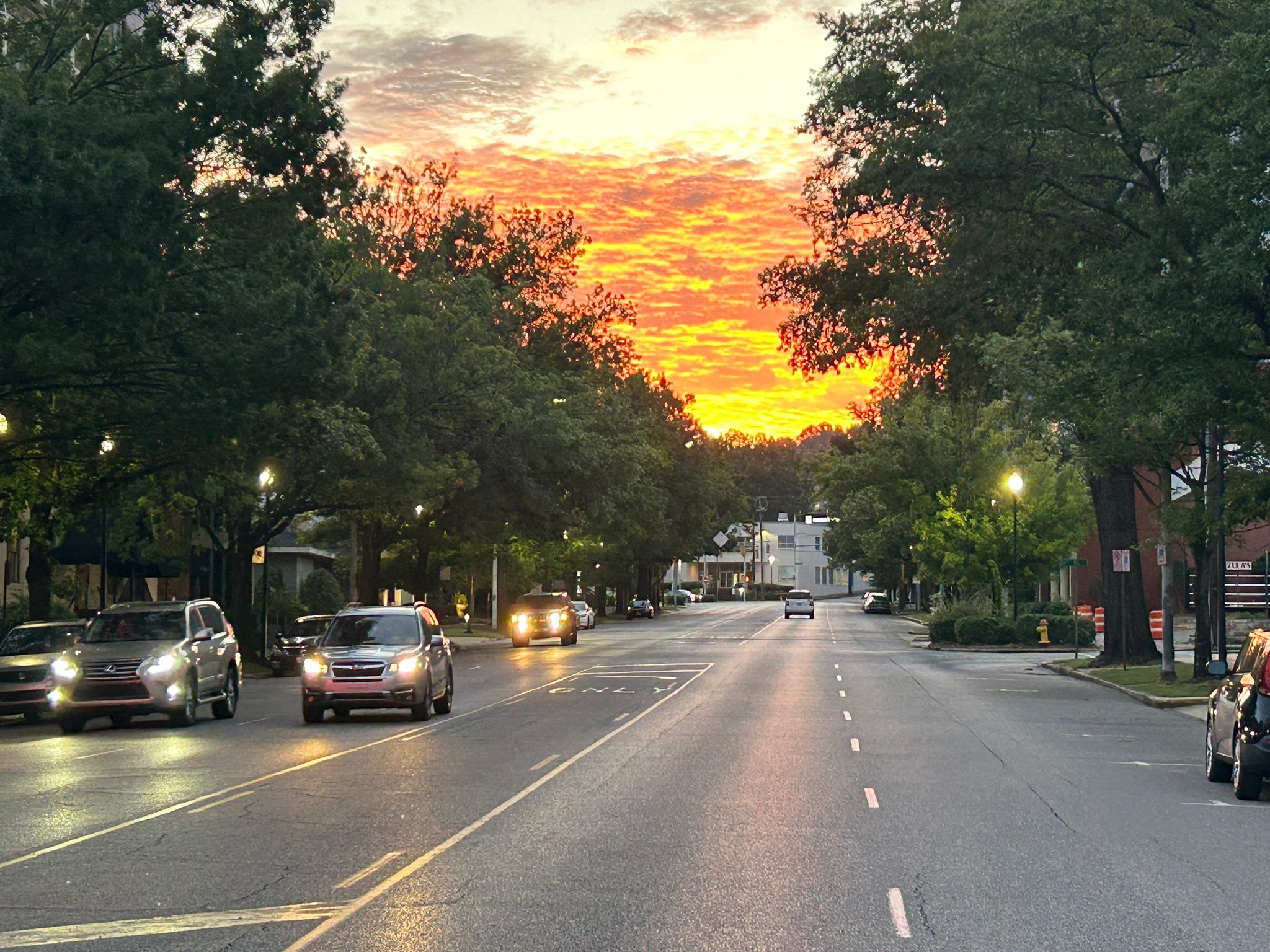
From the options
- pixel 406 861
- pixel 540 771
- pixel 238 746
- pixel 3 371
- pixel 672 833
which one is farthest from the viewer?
pixel 3 371

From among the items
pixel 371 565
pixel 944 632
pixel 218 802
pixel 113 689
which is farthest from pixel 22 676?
pixel 944 632

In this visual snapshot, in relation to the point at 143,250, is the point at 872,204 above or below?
above

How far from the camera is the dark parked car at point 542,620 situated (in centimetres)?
6103

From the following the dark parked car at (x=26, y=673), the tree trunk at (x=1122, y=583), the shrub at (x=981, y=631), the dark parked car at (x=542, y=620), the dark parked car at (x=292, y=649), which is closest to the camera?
the dark parked car at (x=26, y=673)

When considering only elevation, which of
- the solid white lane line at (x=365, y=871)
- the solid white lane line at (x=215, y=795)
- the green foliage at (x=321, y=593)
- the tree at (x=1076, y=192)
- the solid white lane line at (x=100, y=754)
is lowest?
the solid white lane line at (x=100, y=754)

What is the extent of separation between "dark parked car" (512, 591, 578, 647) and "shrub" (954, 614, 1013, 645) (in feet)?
48.3

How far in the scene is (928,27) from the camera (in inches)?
1288

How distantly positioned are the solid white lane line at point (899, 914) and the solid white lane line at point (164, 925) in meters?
3.36

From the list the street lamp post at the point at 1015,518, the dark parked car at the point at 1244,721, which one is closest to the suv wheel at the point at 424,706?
the dark parked car at the point at 1244,721

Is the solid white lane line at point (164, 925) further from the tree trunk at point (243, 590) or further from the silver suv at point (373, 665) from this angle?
the tree trunk at point (243, 590)

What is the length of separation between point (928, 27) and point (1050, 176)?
8386 millimetres

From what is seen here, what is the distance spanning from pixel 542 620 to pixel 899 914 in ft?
170

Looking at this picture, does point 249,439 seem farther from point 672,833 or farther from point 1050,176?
point 672,833

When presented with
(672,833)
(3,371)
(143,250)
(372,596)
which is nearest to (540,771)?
(672,833)
